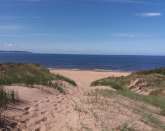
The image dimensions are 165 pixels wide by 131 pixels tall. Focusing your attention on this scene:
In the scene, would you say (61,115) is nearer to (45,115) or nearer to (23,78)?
(45,115)

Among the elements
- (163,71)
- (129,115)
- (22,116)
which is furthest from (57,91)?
(163,71)

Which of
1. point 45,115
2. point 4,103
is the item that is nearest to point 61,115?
point 45,115

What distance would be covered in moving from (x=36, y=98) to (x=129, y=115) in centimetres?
303

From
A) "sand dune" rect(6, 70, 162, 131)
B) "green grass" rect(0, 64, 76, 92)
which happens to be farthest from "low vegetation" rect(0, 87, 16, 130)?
"green grass" rect(0, 64, 76, 92)

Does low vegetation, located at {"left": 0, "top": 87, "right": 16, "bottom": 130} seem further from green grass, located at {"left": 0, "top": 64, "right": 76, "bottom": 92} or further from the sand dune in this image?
green grass, located at {"left": 0, "top": 64, "right": 76, "bottom": 92}

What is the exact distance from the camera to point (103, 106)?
10.1 metres

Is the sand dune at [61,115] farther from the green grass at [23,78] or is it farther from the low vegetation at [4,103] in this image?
the green grass at [23,78]

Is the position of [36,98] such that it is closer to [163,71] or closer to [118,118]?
[118,118]

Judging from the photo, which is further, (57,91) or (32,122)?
(57,91)

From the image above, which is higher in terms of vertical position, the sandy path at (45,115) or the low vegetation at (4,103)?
the low vegetation at (4,103)

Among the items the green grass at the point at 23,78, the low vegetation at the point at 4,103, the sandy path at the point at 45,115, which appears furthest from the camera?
the green grass at the point at 23,78

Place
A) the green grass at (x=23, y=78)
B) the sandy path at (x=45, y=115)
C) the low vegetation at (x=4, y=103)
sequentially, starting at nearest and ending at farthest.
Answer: the low vegetation at (x=4, y=103)
the sandy path at (x=45, y=115)
the green grass at (x=23, y=78)

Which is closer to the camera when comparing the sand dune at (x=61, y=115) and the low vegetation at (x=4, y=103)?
the low vegetation at (x=4, y=103)

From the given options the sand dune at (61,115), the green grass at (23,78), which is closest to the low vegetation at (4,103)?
the sand dune at (61,115)
